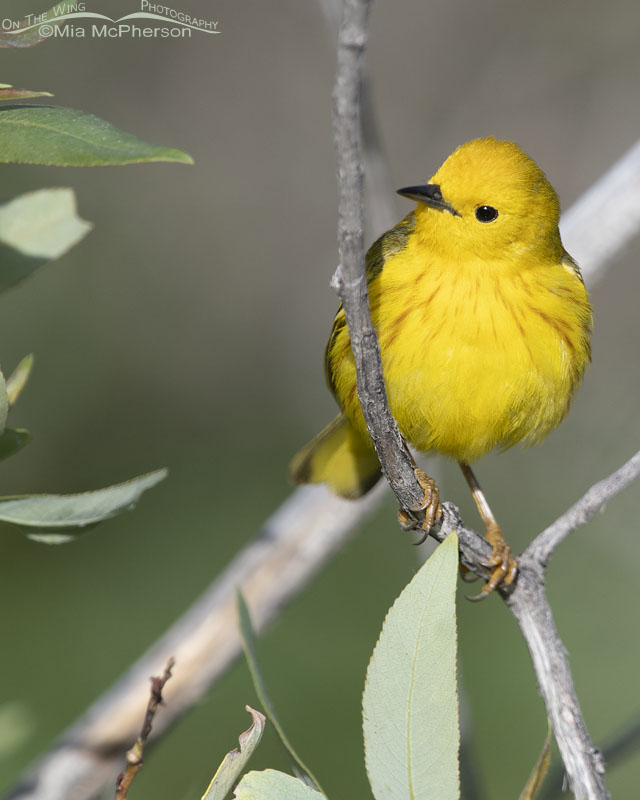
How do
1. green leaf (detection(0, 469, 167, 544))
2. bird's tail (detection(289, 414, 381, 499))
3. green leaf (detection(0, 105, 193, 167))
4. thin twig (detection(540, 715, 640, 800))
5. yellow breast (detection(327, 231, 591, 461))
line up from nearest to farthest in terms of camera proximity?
green leaf (detection(0, 105, 193, 167)) → green leaf (detection(0, 469, 167, 544)) → thin twig (detection(540, 715, 640, 800)) → yellow breast (detection(327, 231, 591, 461)) → bird's tail (detection(289, 414, 381, 499))

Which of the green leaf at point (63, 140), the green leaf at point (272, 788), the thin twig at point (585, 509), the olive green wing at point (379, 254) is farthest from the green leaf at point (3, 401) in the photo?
the olive green wing at point (379, 254)

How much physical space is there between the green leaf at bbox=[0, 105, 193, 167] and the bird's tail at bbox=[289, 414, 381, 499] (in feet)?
5.16

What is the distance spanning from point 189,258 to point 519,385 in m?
4.85

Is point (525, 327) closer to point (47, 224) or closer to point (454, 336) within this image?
point (454, 336)

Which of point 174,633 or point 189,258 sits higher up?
point 189,258

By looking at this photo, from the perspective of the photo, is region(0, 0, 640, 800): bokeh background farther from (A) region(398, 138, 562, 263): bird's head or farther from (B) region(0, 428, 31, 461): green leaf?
(B) region(0, 428, 31, 461): green leaf

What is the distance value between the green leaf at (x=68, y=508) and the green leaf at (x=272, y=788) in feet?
1.41

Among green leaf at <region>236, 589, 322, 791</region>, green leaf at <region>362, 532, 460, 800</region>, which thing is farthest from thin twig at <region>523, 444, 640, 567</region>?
green leaf at <region>236, 589, 322, 791</region>

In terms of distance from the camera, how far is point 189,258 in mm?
6801

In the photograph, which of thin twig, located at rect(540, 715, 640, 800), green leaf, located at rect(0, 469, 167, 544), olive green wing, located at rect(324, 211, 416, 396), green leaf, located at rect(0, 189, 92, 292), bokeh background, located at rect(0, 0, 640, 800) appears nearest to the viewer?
green leaf, located at rect(0, 469, 167, 544)

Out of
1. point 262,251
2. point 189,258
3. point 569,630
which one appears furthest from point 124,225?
point 569,630

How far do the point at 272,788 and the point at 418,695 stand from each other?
246 mm

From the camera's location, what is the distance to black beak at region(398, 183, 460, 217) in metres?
2.33

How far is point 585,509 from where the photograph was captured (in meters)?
1.80
